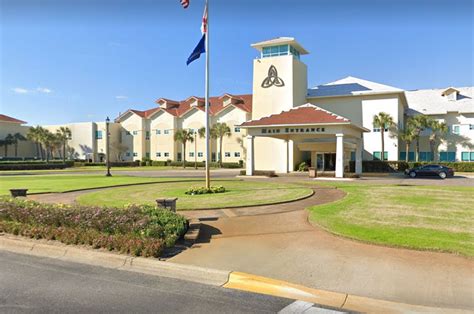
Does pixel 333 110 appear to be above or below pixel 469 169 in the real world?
above

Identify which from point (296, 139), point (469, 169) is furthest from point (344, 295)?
point (469, 169)

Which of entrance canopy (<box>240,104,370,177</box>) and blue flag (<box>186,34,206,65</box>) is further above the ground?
blue flag (<box>186,34,206,65</box>)

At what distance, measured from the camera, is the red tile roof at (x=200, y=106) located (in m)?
66.7

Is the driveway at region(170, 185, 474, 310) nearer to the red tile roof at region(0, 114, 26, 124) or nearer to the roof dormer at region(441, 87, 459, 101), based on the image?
the roof dormer at region(441, 87, 459, 101)

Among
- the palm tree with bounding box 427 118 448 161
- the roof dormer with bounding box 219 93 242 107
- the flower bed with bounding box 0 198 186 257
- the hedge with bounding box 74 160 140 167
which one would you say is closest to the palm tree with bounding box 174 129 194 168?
the roof dormer with bounding box 219 93 242 107

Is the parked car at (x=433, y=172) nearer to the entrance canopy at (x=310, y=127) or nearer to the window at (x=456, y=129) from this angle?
the entrance canopy at (x=310, y=127)

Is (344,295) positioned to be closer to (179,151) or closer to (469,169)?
(469,169)

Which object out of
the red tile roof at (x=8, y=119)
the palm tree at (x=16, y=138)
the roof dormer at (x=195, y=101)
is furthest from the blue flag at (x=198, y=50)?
the red tile roof at (x=8, y=119)

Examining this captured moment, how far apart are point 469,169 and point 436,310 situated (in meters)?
42.3

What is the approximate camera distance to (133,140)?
75.7 m

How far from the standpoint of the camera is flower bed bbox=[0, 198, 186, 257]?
24.8 feet

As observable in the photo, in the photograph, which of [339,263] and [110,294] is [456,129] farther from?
[110,294]

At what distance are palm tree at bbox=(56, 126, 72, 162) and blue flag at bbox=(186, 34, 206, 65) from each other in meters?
69.1

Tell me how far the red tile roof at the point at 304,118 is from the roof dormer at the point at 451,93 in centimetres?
2843
